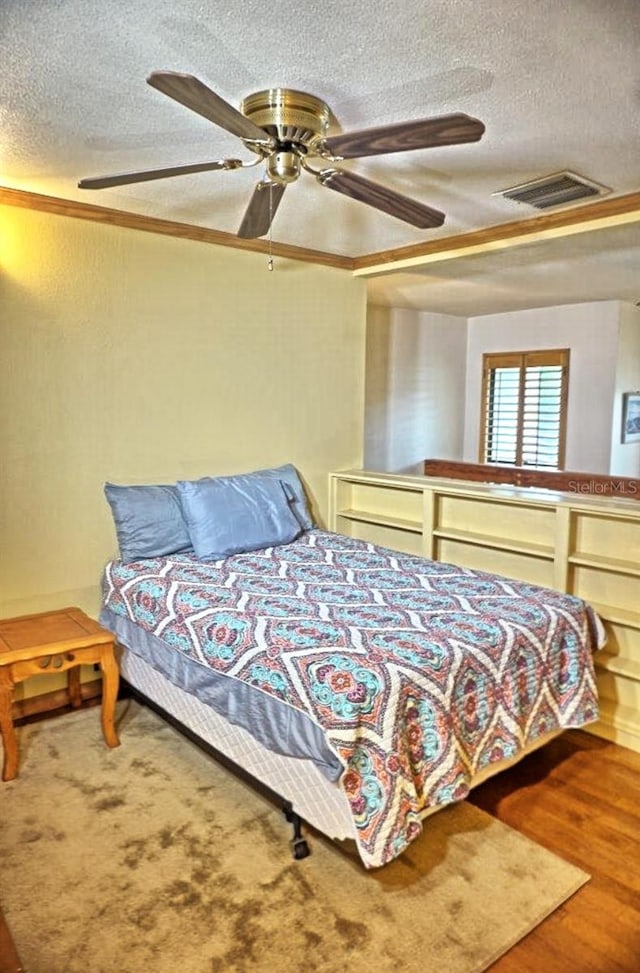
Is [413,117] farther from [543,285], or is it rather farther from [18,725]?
[543,285]

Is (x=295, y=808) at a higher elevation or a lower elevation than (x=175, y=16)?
lower

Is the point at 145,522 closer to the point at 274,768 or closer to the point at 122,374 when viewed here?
the point at 122,374

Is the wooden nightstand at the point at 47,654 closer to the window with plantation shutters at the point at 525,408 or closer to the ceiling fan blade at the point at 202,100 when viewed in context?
the ceiling fan blade at the point at 202,100

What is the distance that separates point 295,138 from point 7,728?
2.40 metres

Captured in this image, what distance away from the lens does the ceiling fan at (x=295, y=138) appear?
1.67m

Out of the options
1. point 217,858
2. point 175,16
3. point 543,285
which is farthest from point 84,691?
point 543,285

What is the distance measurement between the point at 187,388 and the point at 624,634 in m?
2.61

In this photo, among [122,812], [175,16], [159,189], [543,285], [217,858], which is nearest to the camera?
[175,16]

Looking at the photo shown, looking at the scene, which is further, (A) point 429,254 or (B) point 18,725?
(A) point 429,254

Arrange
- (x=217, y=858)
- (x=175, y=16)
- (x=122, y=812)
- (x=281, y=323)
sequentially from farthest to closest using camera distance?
(x=281, y=323) → (x=122, y=812) → (x=217, y=858) → (x=175, y=16)

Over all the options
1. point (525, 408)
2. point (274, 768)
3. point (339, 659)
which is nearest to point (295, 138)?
point (339, 659)

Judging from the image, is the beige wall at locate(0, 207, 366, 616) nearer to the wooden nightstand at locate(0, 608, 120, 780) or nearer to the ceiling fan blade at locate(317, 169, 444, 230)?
the wooden nightstand at locate(0, 608, 120, 780)

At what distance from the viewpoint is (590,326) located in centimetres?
625

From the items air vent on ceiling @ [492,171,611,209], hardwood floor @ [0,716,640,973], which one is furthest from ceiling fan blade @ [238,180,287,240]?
hardwood floor @ [0,716,640,973]
